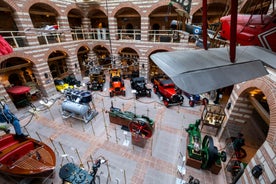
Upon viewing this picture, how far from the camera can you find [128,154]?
272 inches

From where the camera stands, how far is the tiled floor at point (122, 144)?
598 centimetres

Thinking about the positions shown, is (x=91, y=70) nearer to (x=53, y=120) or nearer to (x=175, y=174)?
(x=53, y=120)

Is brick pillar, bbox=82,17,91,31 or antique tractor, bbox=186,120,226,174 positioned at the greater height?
brick pillar, bbox=82,17,91,31

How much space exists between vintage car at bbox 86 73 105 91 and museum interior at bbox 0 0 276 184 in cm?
10

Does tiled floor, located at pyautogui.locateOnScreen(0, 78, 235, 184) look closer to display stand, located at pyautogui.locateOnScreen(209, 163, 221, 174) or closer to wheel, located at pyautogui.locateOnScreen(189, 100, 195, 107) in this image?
display stand, located at pyautogui.locateOnScreen(209, 163, 221, 174)

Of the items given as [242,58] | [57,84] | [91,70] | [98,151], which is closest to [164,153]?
[98,151]

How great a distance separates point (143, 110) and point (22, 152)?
7.32 meters

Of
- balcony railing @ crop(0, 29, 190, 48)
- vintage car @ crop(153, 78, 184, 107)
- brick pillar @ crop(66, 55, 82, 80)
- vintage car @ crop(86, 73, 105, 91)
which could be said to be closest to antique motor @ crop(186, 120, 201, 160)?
vintage car @ crop(153, 78, 184, 107)

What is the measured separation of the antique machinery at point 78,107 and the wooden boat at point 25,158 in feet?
9.39

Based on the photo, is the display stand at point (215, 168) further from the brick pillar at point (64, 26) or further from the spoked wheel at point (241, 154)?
the brick pillar at point (64, 26)

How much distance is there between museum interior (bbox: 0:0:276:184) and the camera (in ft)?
6.92

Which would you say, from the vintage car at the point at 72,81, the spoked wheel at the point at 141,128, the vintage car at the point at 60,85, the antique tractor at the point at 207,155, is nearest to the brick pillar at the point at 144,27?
the vintage car at the point at 72,81

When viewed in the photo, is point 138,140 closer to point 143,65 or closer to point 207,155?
point 207,155

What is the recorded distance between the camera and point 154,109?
10.6 metres
